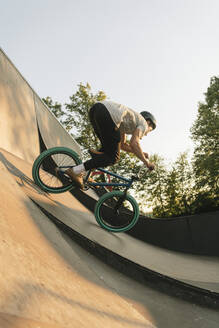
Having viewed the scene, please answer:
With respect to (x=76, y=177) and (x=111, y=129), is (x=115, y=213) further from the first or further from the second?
(x=111, y=129)

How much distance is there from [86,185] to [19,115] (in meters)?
2.67

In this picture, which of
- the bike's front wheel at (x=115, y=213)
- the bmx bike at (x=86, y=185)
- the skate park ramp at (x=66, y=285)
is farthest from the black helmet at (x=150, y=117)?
the skate park ramp at (x=66, y=285)

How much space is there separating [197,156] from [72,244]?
71.1 feet

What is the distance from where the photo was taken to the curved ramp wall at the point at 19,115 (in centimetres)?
482

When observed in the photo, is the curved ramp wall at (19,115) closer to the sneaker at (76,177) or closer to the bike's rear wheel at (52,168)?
the bike's rear wheel at (52,168)

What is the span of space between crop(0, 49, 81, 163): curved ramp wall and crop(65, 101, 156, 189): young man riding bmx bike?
1.99 meters

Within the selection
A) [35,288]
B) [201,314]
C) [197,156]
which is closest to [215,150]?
[197,156]

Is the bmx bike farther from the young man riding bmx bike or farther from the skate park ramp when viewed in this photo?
the skate park ramp

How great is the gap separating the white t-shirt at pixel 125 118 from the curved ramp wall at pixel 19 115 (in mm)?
2437

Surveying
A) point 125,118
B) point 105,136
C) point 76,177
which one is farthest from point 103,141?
point 76,177

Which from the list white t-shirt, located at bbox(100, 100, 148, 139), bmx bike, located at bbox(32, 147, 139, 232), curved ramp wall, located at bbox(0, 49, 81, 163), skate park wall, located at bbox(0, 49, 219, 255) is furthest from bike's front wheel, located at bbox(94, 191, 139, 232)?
curved ramp wall, located at bbox(0, 49, 81, 163)

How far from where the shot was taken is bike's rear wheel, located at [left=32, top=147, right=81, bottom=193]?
395 centimetres

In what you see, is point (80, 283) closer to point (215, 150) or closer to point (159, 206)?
point (215, 150)

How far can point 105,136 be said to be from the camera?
3469mm
